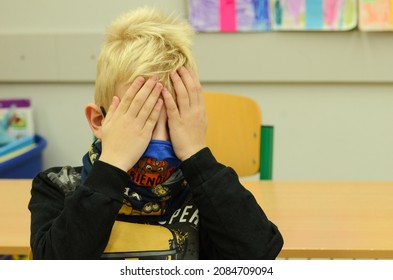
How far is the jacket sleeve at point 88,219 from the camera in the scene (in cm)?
82

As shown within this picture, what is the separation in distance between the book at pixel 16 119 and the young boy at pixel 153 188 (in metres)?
1.56

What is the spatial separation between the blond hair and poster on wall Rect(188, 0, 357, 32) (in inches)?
50.8

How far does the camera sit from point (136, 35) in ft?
3.11

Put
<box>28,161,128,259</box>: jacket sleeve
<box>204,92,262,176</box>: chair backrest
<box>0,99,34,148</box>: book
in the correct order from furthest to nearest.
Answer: <box>0,99,34,148</box>: book < <box>204,92,262,176</box>: chair backrest < <box>28,161,128,259</box>: jacket sleeve

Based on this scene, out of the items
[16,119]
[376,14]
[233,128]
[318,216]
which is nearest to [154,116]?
[318,216]

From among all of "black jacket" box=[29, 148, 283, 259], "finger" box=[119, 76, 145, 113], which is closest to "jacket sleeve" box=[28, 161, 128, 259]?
"black jacket" box=[29, 148, 283, 259]

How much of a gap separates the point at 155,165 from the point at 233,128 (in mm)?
805

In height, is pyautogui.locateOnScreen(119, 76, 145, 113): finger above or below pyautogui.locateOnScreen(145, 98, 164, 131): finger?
above

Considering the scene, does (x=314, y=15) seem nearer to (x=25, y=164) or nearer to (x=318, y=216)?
(x=318, y=216)

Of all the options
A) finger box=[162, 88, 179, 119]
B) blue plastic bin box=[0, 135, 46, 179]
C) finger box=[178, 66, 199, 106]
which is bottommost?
blue plastic bin box=[0, 135, 46, 179]

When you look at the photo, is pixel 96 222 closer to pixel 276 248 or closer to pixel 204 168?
pixel 204 168

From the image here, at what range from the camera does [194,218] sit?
0.91 m

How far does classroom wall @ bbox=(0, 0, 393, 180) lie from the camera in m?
2.27

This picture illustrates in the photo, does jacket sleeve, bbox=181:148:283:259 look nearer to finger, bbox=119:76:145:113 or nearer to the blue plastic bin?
finger, bbox=119:76:145:113
